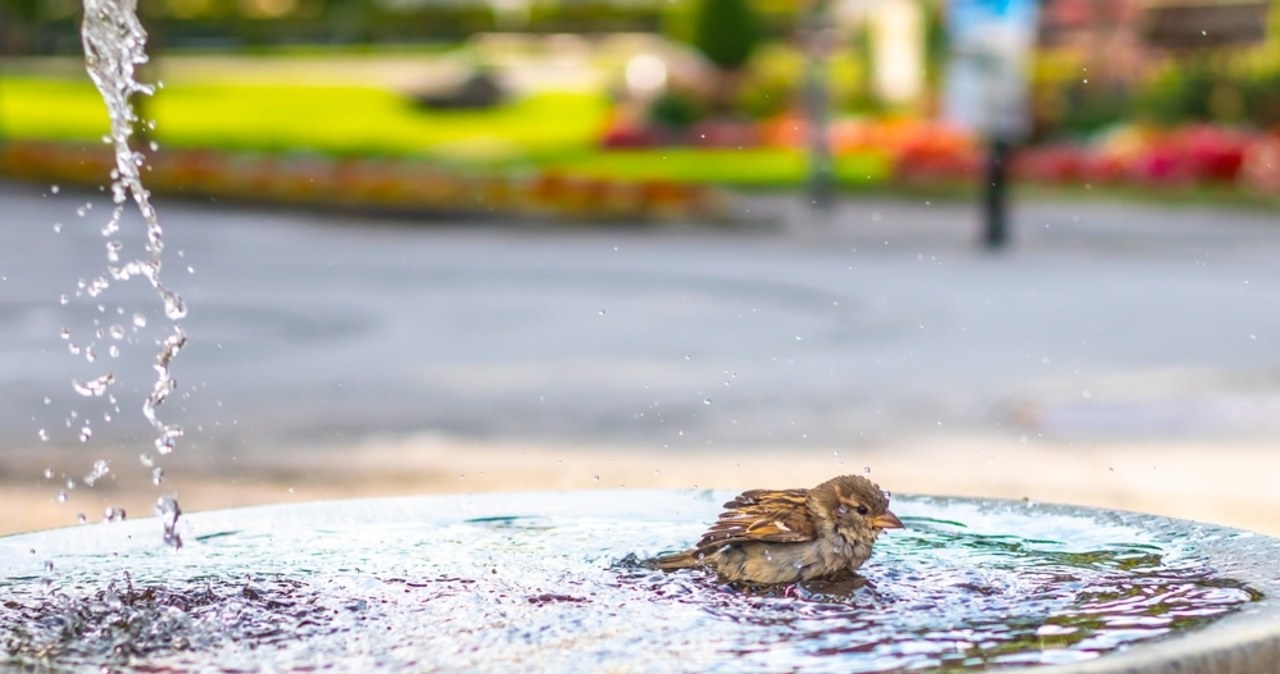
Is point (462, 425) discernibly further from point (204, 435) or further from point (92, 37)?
point (92, 37)

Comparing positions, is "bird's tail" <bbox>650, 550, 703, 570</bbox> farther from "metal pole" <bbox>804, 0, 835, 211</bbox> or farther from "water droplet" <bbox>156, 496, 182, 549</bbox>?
"metal pole" <bbox>804, 0, 835, 211</bbox>

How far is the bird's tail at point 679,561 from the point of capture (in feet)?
12.9

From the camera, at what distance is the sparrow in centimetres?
376

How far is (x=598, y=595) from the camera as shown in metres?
3.81

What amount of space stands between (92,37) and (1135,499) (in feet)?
14.0

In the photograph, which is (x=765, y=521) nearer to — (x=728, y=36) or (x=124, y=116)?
(x=124, y=116)

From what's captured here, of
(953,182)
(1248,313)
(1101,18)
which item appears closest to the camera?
(1248,313)

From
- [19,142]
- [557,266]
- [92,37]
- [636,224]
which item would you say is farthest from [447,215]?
[92,37]

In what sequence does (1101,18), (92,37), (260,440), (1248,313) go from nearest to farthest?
(92,37) < (260,440) < (1248,313) < (1101,18)

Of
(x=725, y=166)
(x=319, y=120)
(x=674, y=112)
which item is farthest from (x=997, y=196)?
(x=319, y=120)

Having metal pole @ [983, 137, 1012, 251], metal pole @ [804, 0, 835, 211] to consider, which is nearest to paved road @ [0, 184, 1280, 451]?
metal pole @ [983, 137, 1012, 251]

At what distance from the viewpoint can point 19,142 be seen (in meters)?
31.5

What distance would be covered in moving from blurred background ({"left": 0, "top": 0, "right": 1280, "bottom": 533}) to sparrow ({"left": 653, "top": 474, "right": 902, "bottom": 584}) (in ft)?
8.51

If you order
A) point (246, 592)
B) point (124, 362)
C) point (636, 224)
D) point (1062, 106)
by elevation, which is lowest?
point (246, 592)
